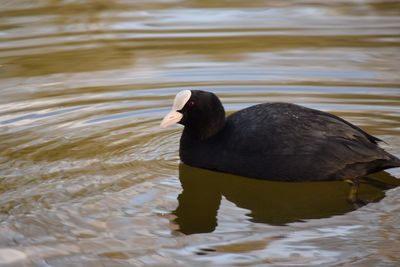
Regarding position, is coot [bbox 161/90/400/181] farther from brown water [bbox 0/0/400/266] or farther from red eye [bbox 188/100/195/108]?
brown water [bbox 0/0/400/266]

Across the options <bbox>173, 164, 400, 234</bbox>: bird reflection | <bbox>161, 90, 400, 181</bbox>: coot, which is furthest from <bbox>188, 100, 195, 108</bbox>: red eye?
<bbox>173, 164, 400, 234</bbox>: bird reflection

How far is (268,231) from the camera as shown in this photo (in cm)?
451

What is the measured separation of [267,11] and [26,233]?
19.7ft

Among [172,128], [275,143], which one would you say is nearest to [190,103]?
[275,143]

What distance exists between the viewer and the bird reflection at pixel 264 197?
15.7ft

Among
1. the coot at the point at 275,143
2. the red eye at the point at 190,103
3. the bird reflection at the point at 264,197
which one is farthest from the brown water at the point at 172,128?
the red eye at the point at 190,103

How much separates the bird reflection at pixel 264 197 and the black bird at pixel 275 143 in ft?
0.24

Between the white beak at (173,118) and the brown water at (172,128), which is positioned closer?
the brown water at (172,128)

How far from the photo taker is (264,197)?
16.9 ft

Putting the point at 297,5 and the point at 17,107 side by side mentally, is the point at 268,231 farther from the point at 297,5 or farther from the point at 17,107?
the point at 297,5

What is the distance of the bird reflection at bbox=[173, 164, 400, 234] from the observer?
4789 millimetres

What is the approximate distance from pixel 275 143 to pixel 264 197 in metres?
0.32

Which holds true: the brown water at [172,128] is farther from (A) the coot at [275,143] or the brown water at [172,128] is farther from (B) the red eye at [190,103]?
(B) the red eye at [190,103]

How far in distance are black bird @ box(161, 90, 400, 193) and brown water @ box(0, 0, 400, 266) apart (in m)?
0.11
